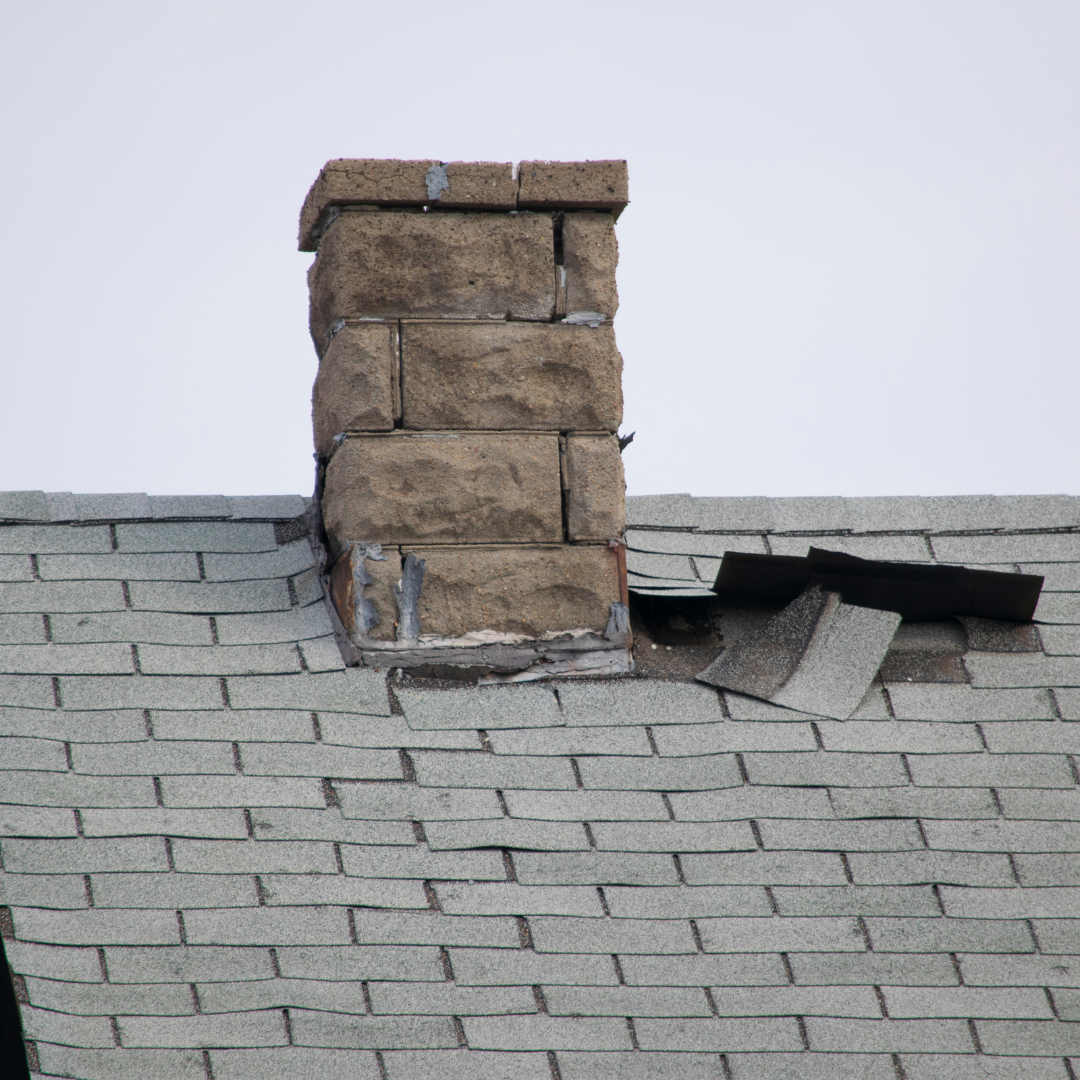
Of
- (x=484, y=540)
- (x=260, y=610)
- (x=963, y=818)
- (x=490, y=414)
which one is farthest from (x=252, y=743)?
(x=963, y=818)

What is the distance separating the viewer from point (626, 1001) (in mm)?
2613

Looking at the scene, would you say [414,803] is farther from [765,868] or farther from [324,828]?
[765,868]

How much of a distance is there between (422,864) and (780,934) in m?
0.85

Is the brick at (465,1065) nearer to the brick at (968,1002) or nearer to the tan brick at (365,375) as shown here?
the brick at (968,1002)

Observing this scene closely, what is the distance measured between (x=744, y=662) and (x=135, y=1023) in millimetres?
1878

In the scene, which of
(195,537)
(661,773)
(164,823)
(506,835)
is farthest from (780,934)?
(195,537)

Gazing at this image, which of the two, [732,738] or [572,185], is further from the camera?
[572,185]

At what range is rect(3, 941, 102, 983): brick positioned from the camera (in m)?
2.54

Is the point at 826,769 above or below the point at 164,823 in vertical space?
below

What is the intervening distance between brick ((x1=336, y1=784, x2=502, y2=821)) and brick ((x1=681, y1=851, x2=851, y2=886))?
52 cm

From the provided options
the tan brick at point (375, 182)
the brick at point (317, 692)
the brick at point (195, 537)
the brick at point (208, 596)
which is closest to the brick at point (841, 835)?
the brick at point (317, 692)

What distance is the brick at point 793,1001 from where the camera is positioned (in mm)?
2623

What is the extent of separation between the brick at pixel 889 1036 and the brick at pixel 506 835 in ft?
2.26

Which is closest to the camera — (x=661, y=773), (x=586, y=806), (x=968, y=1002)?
(x=968, y=1002)
